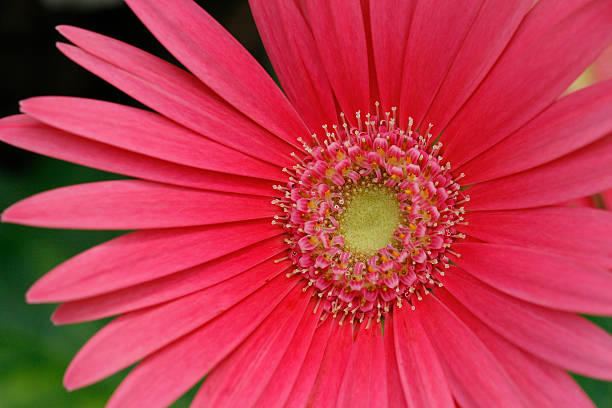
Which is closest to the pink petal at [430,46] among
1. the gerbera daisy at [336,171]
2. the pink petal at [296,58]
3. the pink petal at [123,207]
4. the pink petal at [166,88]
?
the gerbera daisy at [336,171]

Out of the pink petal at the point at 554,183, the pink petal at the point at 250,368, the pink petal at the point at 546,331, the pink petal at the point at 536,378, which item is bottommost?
the pink petal at the point at 536,378

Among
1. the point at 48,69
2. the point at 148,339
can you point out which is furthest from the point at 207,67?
the point at 48,69

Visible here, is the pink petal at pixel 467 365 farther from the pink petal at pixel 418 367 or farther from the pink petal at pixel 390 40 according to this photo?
the pink petal at pixel 390 40

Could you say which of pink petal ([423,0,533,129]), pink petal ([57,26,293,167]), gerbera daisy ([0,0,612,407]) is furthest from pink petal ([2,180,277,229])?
pink petal ([423,0,533,129])

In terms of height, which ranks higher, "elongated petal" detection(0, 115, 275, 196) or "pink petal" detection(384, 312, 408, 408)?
"elongated petal" detection(0, 115, 275, 196)

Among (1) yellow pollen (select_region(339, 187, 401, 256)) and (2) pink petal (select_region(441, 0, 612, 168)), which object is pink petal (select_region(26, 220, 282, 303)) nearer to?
(1) yellow pollen (select_region(339, 187, 401, 256))

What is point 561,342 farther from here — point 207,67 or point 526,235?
point 207,67

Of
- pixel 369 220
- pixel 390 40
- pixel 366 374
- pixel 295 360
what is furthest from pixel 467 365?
pixel 390 40
